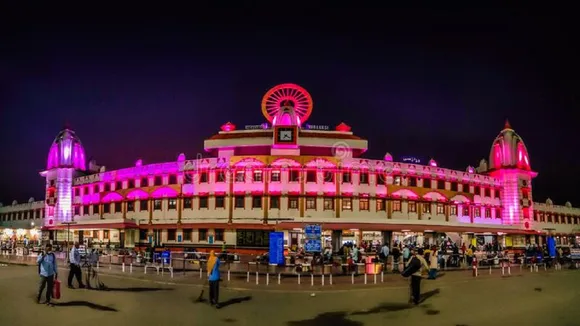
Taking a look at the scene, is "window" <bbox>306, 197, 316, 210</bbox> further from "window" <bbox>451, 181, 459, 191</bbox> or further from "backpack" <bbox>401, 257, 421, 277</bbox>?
"backpack" <bbox>401, 257, 421, 277</bbox>

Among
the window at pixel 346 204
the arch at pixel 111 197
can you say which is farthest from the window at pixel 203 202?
the window at pixel 346 204

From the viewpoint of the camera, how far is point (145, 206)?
2372 inches

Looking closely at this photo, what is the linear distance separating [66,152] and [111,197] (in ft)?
44.6

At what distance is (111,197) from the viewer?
6378cm

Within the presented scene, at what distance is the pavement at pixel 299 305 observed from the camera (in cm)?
1421

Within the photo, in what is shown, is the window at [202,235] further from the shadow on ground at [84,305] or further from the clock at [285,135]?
the shadow on ground at [84,305]

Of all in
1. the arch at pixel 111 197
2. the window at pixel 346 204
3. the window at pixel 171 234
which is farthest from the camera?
the arch at pixel 111 197

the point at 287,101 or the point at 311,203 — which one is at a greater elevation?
the point at 287,101

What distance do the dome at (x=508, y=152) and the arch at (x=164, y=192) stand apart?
43.8 meters

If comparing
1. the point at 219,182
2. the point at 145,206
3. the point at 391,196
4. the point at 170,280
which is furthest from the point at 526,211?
the point at 170,280

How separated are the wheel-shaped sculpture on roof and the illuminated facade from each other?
0.13 metres

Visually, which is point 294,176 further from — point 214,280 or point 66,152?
point 214,280

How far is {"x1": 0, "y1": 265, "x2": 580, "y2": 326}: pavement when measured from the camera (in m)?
14.2

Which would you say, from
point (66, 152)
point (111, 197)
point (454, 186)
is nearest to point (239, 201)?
point (111, 197)
